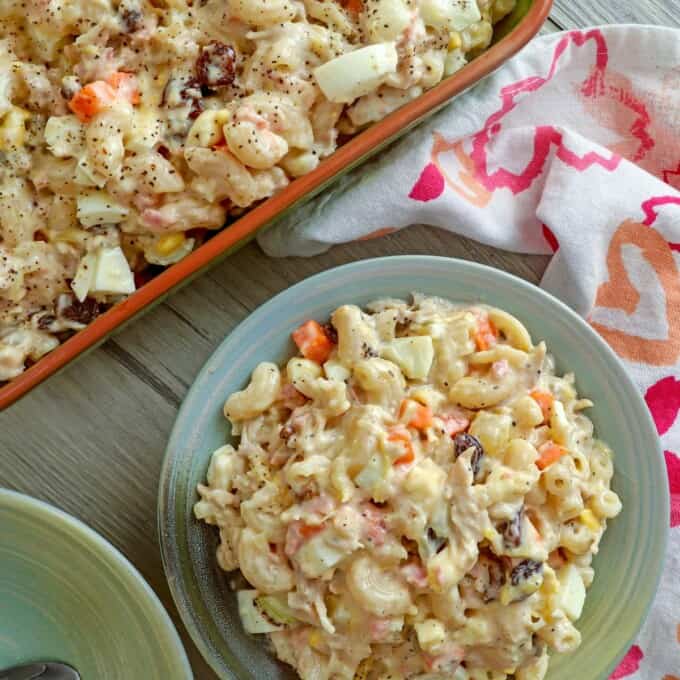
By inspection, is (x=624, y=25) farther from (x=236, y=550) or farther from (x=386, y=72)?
(x=236, y=550)

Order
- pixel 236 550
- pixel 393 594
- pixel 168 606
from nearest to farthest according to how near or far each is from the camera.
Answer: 1. pixel 393 594
2. pixel 236 550
3. pixel 168 606

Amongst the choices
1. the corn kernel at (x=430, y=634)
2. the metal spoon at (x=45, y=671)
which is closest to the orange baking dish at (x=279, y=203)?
the metal spoon at (x=45, y=671)

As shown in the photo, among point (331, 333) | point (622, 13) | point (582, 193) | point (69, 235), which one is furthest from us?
point (622, 13)

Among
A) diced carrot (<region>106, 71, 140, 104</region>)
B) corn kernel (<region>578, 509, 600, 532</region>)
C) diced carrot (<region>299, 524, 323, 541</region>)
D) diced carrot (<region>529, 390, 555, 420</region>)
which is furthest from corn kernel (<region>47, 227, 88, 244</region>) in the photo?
corn kernel (<region>578, 509, 600, 532</region>)

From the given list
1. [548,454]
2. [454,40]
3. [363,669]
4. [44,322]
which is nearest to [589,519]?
[548,454]

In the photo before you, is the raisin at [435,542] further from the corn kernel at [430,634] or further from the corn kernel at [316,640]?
the corn kernel at [316,640]

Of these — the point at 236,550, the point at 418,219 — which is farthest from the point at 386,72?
the point at 236,550

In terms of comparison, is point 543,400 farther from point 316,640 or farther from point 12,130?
point 12,130
